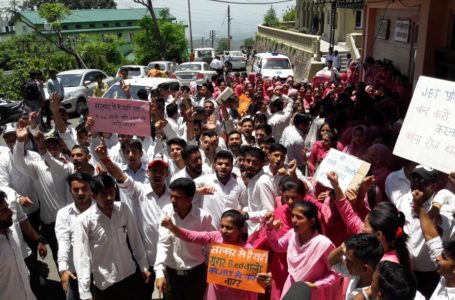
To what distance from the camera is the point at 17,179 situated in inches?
189

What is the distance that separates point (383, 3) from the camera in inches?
509

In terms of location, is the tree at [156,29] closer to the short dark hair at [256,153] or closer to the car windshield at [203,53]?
the car windshield at [203,53]

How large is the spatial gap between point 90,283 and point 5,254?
0.70 meters

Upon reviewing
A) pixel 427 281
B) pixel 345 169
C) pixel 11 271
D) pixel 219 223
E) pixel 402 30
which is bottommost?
pixel 427 281

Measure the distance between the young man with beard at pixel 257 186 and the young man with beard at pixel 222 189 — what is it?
11 centimetres

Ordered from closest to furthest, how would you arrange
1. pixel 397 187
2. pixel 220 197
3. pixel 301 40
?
pixel 397 187
pixel 220 197
pixel 301 40

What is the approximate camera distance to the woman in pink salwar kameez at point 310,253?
3.11 m

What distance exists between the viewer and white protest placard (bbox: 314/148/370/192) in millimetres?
3354

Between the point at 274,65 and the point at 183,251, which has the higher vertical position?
the point at 183,251

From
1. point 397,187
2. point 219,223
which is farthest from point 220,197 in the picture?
point 397,187

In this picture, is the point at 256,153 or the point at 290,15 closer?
the point at 256,153

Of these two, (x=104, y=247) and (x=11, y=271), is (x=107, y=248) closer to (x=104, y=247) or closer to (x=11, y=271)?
(x=104, y=247)

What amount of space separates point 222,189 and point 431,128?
1870 mm

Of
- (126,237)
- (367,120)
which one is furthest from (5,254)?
(367,120)
